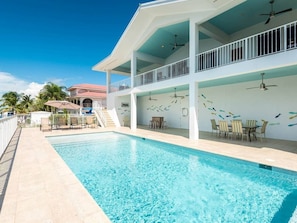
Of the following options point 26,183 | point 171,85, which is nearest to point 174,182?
point 26,183

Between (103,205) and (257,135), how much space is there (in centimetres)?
972

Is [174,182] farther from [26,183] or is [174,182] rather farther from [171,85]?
[171,85]

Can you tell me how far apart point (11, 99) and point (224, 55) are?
38.8 m

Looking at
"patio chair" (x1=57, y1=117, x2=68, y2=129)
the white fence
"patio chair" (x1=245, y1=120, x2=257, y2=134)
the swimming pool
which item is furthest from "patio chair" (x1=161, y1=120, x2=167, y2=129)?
the white fence

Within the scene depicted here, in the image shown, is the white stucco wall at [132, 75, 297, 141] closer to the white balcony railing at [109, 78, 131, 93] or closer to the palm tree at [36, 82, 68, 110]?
the white balcony railing at [109, 78, 131, 93]

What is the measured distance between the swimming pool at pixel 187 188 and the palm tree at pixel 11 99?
34.5m

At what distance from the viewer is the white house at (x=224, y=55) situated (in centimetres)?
727

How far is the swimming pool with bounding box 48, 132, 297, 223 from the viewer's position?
10.7 feet

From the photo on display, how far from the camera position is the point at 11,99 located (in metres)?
32.6

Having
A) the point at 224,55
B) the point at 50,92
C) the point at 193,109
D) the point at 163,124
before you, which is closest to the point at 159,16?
the point at 224,55

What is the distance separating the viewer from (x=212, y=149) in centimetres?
679

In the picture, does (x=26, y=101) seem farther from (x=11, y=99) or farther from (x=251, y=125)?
(x=251, y=125)

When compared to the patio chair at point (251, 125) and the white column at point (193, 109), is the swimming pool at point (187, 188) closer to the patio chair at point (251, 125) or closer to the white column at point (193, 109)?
the white column at point (193, 109)

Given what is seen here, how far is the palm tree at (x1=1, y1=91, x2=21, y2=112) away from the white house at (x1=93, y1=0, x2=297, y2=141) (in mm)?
29160
